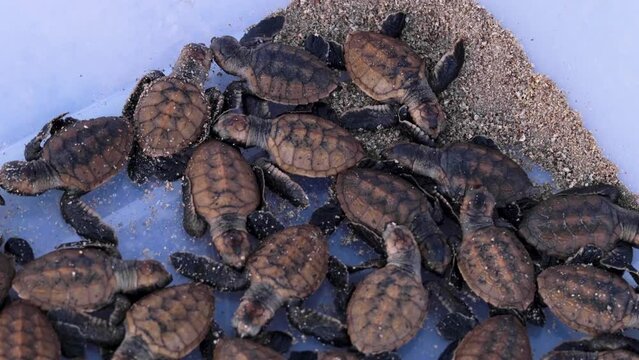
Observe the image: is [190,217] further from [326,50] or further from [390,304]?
[326,50]

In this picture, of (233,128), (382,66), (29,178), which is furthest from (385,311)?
(29,178)

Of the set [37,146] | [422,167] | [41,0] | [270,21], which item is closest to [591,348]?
[422,167]

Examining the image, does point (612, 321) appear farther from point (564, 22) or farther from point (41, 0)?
point (41, 0)

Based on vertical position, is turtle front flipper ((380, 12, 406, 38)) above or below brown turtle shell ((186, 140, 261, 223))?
above

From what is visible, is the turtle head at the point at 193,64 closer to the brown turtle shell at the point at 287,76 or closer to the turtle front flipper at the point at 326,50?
the brown turtle shell at the point at 287,76

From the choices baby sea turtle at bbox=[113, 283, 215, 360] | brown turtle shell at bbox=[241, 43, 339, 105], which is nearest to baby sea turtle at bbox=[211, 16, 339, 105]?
brown turtle shell at bbox=[241, 43, 339, 105]

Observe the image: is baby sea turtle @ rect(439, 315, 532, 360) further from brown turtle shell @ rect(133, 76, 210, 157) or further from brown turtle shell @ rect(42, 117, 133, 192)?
brown turtle shell @ rect(42, 117, 133, 192)
